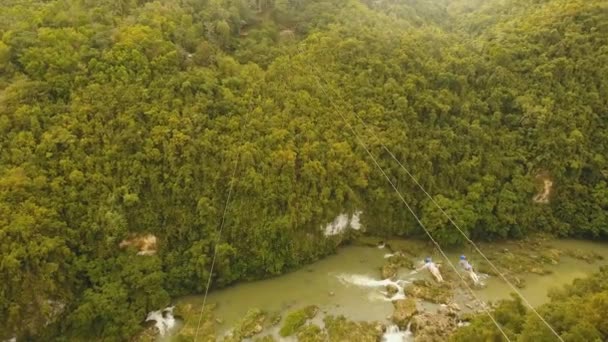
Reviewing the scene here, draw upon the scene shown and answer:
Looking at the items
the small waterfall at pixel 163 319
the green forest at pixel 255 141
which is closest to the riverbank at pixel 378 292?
the small waterfall at pixel 163 319

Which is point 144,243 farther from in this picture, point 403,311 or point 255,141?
point 403,311

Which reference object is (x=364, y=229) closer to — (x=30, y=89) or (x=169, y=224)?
(x=169, y=224)

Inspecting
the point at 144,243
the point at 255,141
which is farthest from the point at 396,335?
the point at 144,243

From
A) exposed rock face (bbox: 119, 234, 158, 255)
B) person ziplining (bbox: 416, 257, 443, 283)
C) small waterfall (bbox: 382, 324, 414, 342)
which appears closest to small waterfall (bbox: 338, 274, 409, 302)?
person ziplining (bbox: 416, 257, 443, 283)

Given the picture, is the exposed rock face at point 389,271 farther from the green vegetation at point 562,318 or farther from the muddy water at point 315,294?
the green vegetation at point 562,318

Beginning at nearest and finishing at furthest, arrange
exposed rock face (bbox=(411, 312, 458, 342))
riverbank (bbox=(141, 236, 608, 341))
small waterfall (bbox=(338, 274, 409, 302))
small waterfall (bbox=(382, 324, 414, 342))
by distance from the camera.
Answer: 1. exposed rock face (bbox=(411, 312, 458, 342))
2. small waterfall (bbox=(382, 324, 414, 342))
3. riverbank (bbox=(141, 236, 608, 341))
4. small waterfall (bbox=(338, 274, 409, 302))

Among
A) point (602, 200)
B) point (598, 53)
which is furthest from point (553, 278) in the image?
point (598, 53)

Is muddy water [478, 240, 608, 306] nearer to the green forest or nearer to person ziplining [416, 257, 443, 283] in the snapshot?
the green forest
